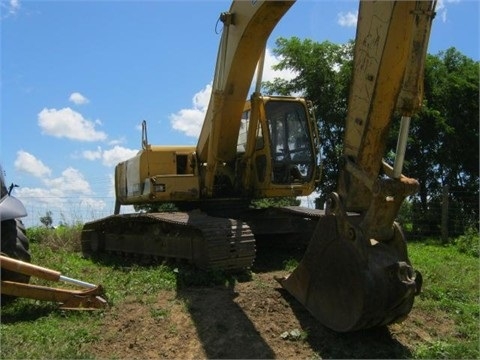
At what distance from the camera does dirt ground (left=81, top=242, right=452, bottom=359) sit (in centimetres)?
464

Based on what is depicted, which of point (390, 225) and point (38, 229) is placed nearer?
point (390, 225)

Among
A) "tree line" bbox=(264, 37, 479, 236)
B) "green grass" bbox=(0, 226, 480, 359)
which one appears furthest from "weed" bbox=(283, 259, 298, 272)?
"tree line" bbox=(264, 37, 479, 236)

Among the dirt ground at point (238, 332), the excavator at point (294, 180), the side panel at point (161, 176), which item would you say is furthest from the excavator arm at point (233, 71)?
the dirt ground at point (238, 332)

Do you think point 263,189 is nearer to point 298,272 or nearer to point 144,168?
point 144,168

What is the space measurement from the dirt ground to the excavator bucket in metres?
0.20

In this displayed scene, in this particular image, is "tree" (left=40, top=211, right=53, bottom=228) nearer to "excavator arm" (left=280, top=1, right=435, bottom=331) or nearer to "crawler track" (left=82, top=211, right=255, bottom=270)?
"crawler track" (left=82, top=211, right=255, bottom=270)

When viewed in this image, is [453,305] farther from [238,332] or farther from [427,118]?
[427,118]

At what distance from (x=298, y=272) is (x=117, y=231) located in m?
5.19

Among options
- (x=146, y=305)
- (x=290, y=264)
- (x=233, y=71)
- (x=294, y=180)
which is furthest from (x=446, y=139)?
(x=146, y=305)

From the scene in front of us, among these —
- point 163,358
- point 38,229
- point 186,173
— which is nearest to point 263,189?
point 186,173

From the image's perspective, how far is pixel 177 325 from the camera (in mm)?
5215

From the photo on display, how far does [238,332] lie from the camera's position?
4.97 m

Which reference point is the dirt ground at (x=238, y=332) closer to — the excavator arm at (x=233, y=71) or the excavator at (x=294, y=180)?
the excavator at (x=294, y=180)

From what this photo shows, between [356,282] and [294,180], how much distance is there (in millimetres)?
3888
